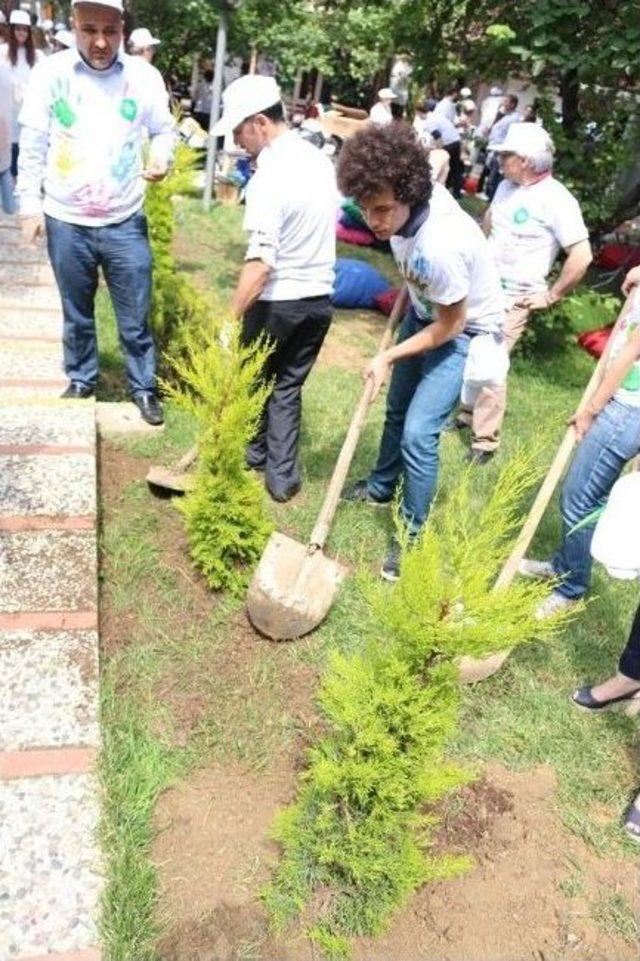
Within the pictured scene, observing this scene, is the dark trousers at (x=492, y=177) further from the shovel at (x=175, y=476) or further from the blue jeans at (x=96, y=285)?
the shovel at (x=175, y=476)

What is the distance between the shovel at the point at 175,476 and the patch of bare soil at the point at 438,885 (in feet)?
4.87

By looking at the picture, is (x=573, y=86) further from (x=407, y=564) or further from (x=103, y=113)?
(x=407, y=564)

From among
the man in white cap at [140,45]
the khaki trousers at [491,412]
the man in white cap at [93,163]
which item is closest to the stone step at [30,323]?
the man in white cap at [93,163]

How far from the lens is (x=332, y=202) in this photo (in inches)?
137

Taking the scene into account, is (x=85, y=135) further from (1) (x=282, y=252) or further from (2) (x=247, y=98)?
(1) (x=282, y=252)

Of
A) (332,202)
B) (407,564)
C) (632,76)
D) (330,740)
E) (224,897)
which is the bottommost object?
(224,897)

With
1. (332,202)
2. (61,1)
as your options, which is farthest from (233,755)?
(61,1)

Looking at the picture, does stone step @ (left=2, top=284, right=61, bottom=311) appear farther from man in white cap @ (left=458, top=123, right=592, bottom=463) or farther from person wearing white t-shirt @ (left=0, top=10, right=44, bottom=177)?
man in white cap @ (left=458, top=123, right=592, bottom=463)

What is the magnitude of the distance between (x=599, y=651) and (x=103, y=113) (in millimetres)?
3364

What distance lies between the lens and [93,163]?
354cm

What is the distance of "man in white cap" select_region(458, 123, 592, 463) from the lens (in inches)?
174

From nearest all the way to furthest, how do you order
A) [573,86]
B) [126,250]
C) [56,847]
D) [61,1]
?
[56,847] < [126,250] < [573,86] < [61,1]

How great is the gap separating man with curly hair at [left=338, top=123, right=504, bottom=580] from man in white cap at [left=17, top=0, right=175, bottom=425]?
4.76 ft

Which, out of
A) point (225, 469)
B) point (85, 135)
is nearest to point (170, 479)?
point (225, 469)
